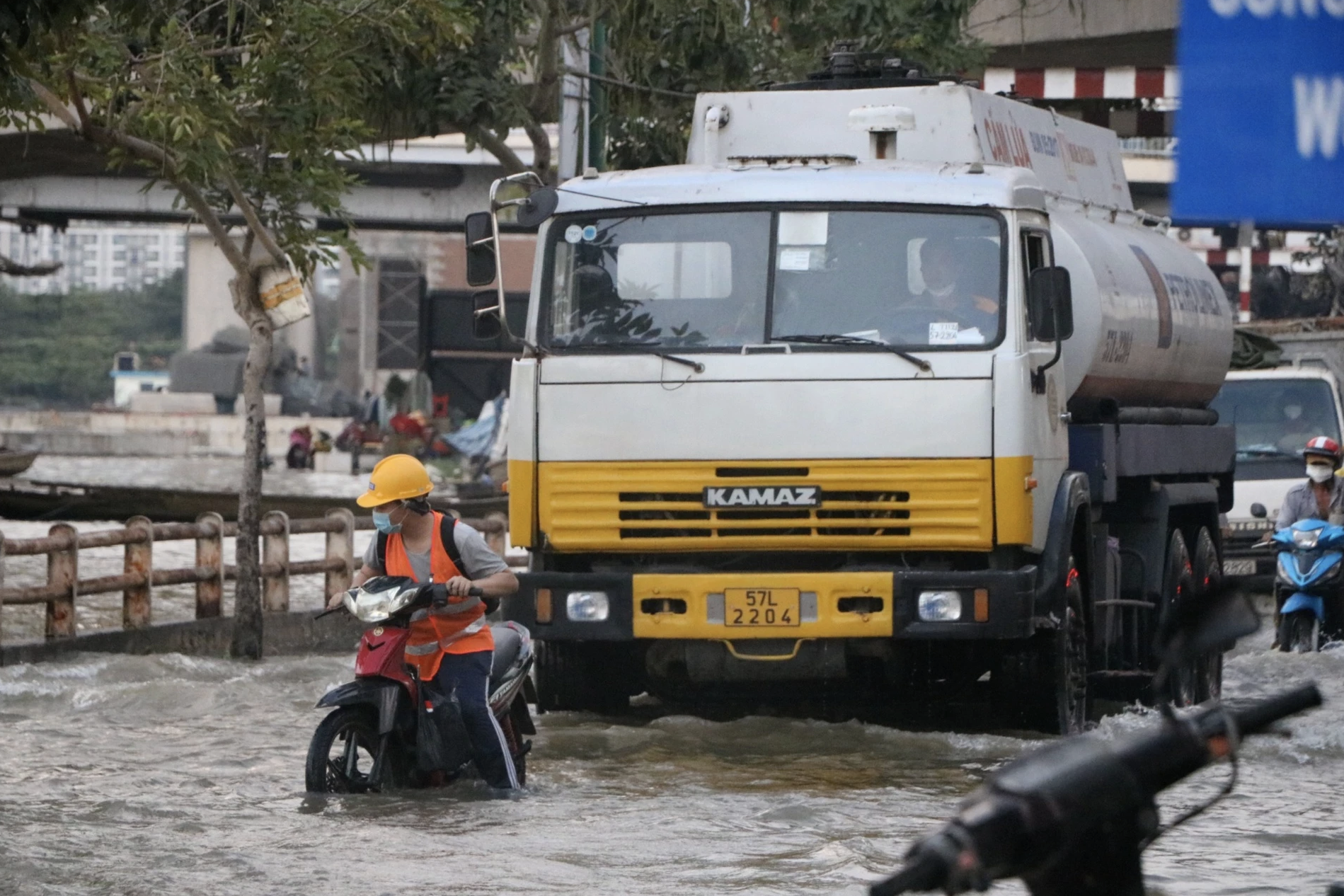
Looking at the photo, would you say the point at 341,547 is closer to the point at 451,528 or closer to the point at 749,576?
the point at 749,576

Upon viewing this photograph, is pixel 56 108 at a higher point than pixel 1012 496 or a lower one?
higher

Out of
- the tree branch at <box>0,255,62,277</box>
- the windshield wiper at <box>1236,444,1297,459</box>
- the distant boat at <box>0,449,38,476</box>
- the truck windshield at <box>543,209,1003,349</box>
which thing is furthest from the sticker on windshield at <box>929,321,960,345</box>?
the distant boat at <box>0,449,38,476</box>

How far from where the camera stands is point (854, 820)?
872 centimetres

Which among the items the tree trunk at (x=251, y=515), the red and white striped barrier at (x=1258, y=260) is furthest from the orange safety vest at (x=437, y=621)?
the red and white striped barrier at (x=1258, y=260)

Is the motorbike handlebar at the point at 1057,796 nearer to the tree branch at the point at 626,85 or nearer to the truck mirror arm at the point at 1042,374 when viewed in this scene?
the truck mirror arm at the point at 1042,374

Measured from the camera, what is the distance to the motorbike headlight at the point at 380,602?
833 centimetres

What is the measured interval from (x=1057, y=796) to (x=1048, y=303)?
7.35m

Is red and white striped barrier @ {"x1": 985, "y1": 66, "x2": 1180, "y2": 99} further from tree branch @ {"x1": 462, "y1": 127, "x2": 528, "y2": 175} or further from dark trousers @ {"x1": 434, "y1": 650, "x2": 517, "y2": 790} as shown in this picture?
dark trousers @ {"x1": 434, "y1": 650, "x2": 517, "y2": 790}

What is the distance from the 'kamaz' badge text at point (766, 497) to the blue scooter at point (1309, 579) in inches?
217

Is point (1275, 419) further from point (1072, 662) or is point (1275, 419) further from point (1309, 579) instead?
point (1072, 662)

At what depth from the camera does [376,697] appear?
8.50 m

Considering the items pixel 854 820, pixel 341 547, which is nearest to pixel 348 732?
pixel 854 820

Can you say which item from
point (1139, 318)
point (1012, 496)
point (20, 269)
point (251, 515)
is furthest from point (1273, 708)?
point (20, 269)

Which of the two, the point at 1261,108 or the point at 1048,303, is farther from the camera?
the point at 1048,303
